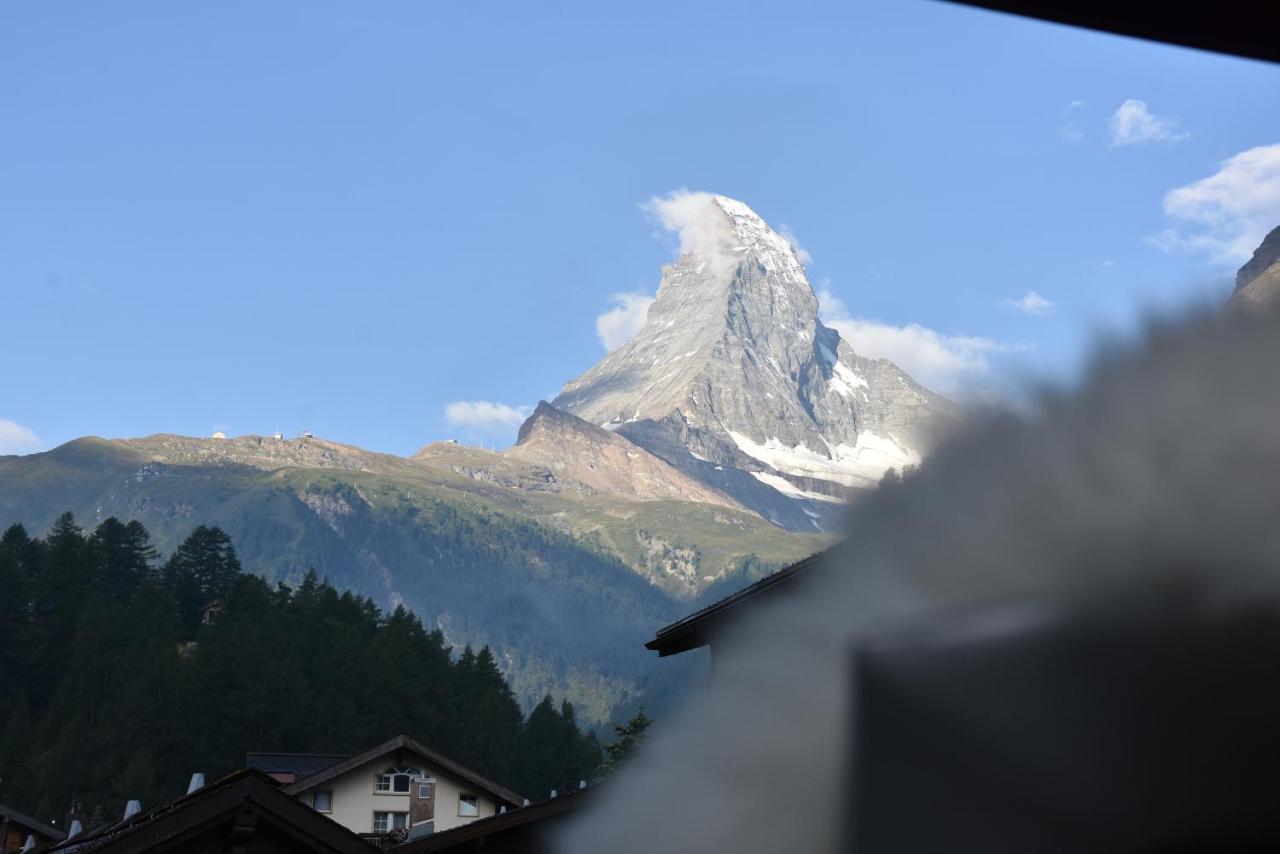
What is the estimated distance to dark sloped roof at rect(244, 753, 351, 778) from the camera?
51.5m

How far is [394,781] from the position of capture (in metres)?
47.8

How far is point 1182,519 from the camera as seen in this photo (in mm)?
634

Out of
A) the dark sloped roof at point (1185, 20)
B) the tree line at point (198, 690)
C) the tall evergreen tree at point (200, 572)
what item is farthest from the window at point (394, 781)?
the tall evergreen tree at point (200, 572)

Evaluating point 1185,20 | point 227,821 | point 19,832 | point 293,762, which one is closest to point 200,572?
point 293,762

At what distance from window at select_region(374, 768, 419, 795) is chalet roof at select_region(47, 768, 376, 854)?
33.7 meters

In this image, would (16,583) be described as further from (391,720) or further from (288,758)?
(288,758)

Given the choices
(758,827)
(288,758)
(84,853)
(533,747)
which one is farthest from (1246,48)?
(533,747)

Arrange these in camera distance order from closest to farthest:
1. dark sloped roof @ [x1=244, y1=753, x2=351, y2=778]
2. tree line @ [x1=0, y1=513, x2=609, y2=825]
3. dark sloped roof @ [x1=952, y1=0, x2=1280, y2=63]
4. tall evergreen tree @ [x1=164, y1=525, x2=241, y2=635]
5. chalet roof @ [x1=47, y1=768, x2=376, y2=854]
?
dark sloped roof @ [x1=952, y1=0, x2=1280, y2=63]
chalet roof @ [x1=47, y1=768, x2=376, y2=854]
dark sloped roof @ [x1=244, y1=753, x2=351, y2=778]
tree line @ [x1=0, y1=513, x2=609, y2=825]
tall evergreen tree @ [x1=164, y1=525, x2=241, y2=635]

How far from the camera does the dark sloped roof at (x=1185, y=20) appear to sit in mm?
1299

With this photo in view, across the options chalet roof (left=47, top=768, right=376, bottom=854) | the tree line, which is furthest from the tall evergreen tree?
chalet roof (left=47, top=768, right=376, bottom=854)

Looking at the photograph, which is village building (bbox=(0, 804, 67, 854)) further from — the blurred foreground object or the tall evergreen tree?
the tall evergreen tree

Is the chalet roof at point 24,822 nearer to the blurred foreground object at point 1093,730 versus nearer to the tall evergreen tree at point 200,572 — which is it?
the blurred foreground object at point 1093,730

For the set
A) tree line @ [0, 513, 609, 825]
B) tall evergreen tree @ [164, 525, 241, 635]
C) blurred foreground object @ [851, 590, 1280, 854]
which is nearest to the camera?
blurred foreground object @ [851, 590, 1280, 854]

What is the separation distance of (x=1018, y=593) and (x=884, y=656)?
10 cm
